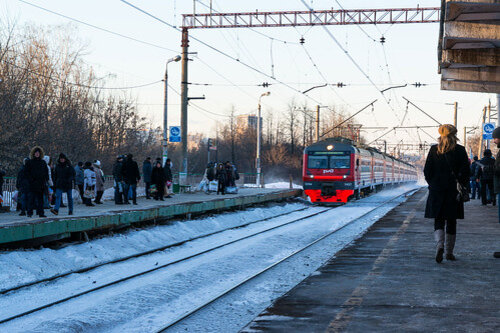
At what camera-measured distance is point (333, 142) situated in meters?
31.1

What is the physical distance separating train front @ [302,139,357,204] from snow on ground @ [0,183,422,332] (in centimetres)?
1374

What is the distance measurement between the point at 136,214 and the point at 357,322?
1163cm

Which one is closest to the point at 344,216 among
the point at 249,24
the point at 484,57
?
the point at 484,57

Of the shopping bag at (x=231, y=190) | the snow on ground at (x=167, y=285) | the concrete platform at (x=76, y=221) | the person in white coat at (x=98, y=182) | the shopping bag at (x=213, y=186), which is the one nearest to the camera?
the snow on ground at (x=167, y=285)

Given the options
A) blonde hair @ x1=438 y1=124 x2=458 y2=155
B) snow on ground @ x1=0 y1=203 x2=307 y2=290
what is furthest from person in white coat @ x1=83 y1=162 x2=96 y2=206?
blonde hair @ x1=438 y1=124 x2=458 y2=155

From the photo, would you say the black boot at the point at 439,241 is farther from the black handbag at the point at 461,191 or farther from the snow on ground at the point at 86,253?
the snow on ground at the point at 86,253

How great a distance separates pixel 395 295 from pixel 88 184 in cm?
1506

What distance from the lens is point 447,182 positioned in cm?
896

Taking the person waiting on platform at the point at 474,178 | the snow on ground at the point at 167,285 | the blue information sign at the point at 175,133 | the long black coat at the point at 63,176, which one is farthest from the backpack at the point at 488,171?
the long black coat at the point at 63,176

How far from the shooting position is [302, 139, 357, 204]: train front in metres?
30.5

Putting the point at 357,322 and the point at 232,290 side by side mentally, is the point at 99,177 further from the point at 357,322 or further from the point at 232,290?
the point at 357,322

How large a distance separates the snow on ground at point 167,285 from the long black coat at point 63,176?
2.13m

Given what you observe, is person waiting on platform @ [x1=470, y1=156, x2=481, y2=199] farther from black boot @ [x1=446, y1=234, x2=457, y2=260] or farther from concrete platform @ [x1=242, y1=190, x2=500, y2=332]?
black boot @ [x1=446, y1=234, x2=457, y2=260]

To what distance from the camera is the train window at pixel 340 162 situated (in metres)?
30.5
